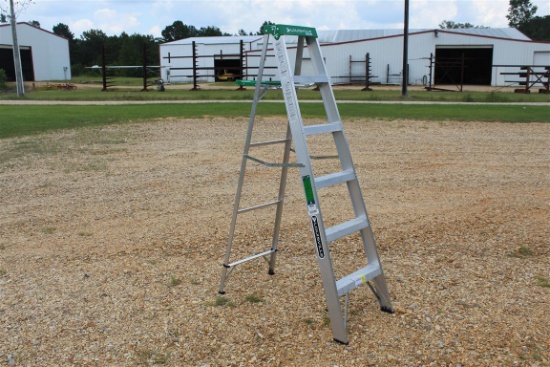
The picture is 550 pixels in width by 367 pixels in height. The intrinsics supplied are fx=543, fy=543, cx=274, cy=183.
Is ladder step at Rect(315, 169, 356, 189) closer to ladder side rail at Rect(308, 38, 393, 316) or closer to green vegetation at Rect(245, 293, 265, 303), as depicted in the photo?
ladder side rail at Rect(308, 38, 393, 316)

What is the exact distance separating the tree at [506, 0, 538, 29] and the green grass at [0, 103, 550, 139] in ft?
320

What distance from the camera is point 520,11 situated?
105 meters

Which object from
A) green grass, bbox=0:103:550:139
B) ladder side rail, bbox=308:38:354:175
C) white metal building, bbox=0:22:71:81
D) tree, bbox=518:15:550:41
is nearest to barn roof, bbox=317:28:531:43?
white metal building, bbox=0:22:71:81

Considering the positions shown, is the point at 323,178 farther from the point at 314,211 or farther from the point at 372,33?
the point at 372,33

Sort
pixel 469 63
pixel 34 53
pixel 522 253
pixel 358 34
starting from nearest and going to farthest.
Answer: pixel 522 253
pixel 469 63
pixel 358 34
pixel 34 53

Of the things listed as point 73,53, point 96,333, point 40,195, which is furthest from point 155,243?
point 73,53

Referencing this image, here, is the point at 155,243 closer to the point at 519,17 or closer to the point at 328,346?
the point at 328,346

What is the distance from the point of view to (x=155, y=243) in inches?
223

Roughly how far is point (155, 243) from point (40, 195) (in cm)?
302

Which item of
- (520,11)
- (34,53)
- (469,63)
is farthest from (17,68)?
(520,11)

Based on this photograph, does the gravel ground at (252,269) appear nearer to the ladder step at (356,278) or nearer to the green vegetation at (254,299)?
the green vegetation at (254,299)

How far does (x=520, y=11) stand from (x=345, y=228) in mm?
116429

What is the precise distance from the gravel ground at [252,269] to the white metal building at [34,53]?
47451mm

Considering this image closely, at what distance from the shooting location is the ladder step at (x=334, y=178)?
3660 millimetres
